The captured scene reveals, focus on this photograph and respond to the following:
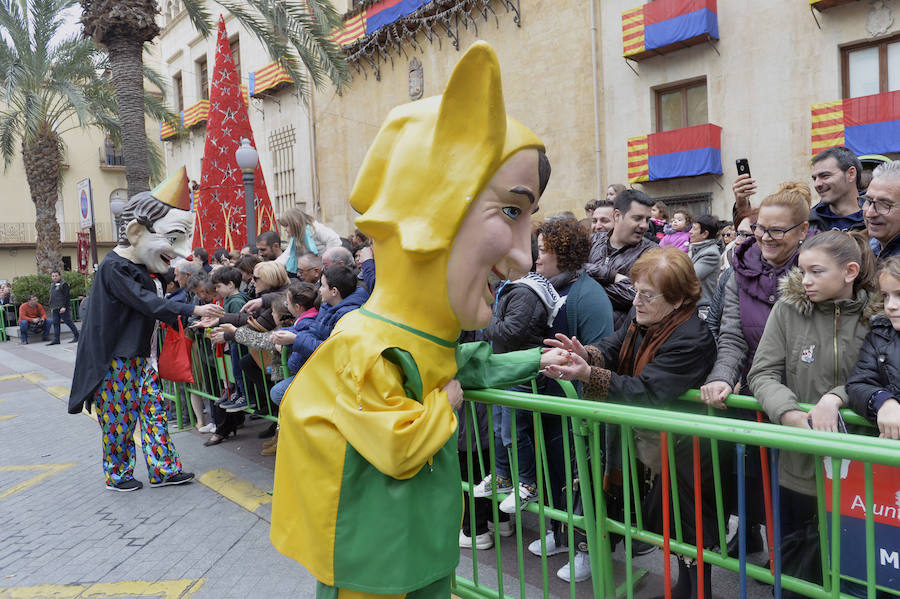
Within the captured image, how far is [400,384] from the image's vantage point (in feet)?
6.24

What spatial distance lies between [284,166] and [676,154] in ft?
47.6

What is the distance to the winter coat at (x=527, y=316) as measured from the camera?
3309 mm

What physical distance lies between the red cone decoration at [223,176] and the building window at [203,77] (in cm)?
1684

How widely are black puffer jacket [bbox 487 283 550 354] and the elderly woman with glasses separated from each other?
48 cm

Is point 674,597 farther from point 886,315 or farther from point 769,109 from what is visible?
point 769,109

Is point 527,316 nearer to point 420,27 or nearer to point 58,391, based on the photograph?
point 58,391

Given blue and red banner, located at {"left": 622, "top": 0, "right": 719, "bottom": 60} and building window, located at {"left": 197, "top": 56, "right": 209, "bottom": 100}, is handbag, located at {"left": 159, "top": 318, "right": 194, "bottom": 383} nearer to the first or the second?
blue and red banner, located at {"left": 622, "top": 0, "right": 719, "bottom": 60}

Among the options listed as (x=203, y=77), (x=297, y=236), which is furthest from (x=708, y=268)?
(x=203, y=77)

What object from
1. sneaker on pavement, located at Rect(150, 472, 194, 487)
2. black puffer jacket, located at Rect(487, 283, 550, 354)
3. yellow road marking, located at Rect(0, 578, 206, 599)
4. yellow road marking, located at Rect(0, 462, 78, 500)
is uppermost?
black puffer jacket, located at Rect(487, 283, 550, 354)

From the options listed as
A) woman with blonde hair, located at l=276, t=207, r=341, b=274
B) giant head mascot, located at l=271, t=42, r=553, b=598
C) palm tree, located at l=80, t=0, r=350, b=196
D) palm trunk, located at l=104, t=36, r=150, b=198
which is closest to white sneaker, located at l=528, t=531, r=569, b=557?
giant head mascot, located at l=271, t=42, r=553, b=598

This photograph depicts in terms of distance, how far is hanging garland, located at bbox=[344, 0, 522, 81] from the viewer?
16.2 metres

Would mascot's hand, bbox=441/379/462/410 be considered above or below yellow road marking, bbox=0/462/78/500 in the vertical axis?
above

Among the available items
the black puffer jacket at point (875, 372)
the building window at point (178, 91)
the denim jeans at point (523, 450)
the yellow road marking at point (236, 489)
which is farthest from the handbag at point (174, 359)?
the building window at point (178, 91)

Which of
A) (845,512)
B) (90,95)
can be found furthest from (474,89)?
(90,95)
